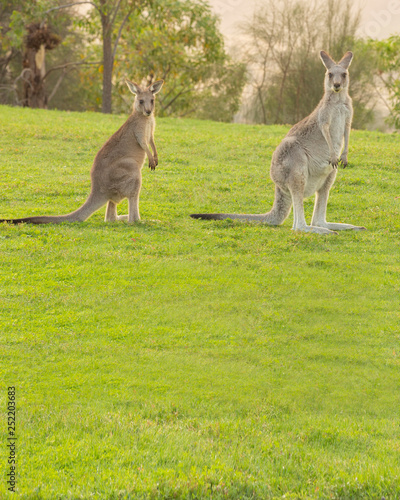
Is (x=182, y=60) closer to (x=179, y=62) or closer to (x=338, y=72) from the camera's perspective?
(x=179, y=62)

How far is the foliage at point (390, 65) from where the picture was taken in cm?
3675

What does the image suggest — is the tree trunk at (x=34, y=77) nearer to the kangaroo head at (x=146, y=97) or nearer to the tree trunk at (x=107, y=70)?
the tree trunk at (x=107, y=70)

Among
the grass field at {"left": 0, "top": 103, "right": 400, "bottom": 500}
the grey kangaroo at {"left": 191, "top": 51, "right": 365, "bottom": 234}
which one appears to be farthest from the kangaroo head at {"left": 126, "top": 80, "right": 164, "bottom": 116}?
the grey kangaroo at {"left": 191, "top": 51, "right": 365, "bottom": 234}

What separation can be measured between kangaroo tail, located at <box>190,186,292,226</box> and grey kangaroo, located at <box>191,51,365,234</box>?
92 millimetres

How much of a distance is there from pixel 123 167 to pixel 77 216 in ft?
3.65

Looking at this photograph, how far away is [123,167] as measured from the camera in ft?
33.3

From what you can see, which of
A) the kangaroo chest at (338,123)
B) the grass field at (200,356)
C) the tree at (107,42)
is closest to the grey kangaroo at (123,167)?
the grass field at (200,356)

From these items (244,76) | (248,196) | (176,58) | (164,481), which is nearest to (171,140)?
(248,196)

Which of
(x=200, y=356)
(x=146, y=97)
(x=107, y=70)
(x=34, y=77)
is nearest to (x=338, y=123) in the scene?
(x=146, y=97)

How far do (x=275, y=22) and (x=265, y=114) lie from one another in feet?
18.1

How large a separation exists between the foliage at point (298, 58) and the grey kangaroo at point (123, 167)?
28.2m

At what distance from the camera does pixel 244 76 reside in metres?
41.4

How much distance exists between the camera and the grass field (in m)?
4.60

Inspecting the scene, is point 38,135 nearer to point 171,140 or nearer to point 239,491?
point 171,140
